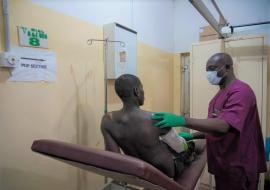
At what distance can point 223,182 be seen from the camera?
164 cm

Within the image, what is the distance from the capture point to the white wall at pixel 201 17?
288 cm

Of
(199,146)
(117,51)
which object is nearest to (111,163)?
(199,146)

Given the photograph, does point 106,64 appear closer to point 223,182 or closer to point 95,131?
point 95,131

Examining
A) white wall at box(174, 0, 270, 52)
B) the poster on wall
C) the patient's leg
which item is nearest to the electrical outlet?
the poster on wall

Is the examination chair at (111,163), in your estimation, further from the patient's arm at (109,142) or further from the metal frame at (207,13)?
the metal frame at (207,13)

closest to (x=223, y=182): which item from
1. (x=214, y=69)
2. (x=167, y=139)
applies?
(x=167, y=139)

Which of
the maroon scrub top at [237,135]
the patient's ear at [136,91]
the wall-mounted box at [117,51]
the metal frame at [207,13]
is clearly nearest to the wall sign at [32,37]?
the wall-mounted box at [117,51]

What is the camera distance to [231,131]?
1411mm

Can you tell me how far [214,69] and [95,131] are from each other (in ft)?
4.07

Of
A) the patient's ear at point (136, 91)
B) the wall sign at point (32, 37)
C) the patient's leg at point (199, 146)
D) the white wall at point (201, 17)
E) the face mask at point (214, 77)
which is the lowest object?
the patient's leg at point (199, 146)

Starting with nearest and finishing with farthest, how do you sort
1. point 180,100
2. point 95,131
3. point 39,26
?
1. point 39,26
2. point 95,131
3. point 180,100

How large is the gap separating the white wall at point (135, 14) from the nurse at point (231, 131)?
46.0 inches

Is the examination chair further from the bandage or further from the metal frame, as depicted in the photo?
the metal frame

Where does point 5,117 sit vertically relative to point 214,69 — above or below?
below
